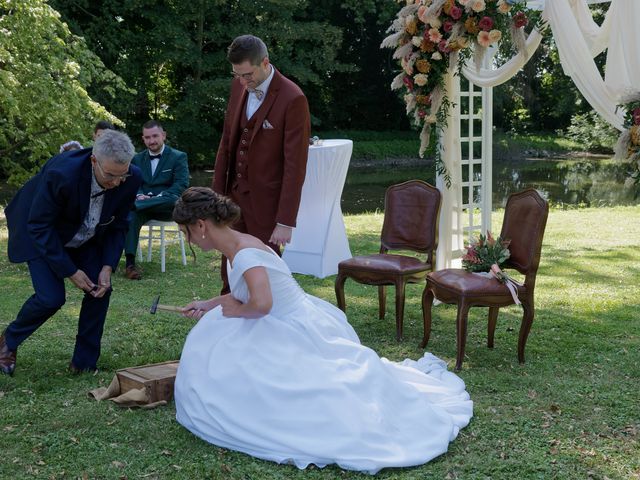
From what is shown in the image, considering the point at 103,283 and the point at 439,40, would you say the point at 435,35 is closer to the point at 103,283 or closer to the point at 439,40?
Result: the point at 439,40

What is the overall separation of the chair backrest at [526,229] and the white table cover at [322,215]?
2.52 metres

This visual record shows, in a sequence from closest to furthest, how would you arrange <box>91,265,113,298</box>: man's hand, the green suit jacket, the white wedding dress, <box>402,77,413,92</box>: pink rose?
the white wedding dress → <box>91,265,113,298</box>: man's hand → <box>402,77,413,92</box>: pink rose → the green suit jacket

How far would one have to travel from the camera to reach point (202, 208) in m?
3.80

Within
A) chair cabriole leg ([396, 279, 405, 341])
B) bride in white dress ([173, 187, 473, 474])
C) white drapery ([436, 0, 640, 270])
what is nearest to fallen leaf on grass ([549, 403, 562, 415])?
bride in white dress ([173, 187, 473, 474])

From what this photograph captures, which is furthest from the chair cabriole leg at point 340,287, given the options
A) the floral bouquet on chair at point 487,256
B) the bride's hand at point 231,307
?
the bride's hand at point 231,307

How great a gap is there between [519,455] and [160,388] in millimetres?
1993

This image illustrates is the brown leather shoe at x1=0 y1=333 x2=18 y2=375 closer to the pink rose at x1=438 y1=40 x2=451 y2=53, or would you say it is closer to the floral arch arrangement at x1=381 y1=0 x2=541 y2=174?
the floral arch arrangement at x1=381 y1=0 x2=541 y2=174

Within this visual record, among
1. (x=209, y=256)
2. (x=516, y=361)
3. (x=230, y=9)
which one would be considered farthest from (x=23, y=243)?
(x=230, y=9)

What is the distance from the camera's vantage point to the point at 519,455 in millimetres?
3695

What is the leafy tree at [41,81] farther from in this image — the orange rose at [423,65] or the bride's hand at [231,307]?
the bride's hand at [231,307]

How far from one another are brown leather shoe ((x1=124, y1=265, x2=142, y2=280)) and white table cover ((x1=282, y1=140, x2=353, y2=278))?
1622 mm

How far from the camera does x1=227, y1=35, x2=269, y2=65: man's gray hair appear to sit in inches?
181

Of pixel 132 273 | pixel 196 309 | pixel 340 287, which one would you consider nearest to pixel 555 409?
pixel 196 309

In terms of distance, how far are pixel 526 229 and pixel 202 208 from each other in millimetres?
2530
